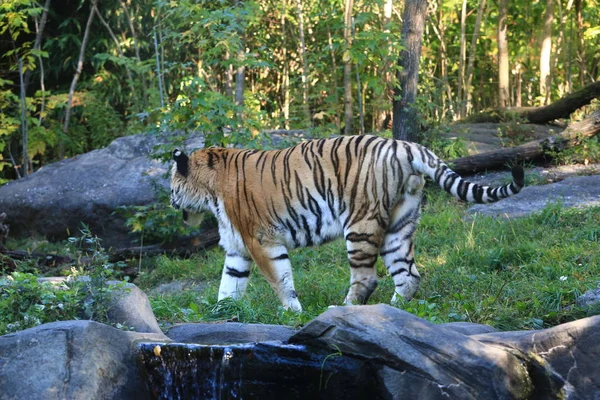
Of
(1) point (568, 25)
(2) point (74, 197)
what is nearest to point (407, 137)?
(2) point (74, 197)

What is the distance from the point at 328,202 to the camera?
705 cm

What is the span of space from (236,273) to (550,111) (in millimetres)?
8243

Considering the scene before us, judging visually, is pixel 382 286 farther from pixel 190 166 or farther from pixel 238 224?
pixel 190 166

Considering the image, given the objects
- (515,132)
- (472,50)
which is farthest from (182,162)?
(472,50)

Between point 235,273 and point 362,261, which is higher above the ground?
point 362,261

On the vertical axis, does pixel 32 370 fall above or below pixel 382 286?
above

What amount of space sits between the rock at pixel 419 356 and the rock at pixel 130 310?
153 centimetres

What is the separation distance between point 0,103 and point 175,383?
10.6 metres

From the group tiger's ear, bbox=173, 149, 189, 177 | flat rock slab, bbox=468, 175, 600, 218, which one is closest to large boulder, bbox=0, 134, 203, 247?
tiger's ear, bbox=173, 149, 189, 177

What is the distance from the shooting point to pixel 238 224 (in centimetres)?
739

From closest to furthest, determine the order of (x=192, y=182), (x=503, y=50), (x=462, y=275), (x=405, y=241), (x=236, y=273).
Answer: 1. (x=405, y=241)
2. (x=462, y=275)
3. (x=236, y=273)
4. (x=192, y=182)
5. (x=503, y=50)

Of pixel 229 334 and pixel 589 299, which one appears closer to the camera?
pixel 229 334

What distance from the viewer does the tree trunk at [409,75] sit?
11117 mm

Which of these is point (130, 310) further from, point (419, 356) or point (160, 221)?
point (160, 221)
